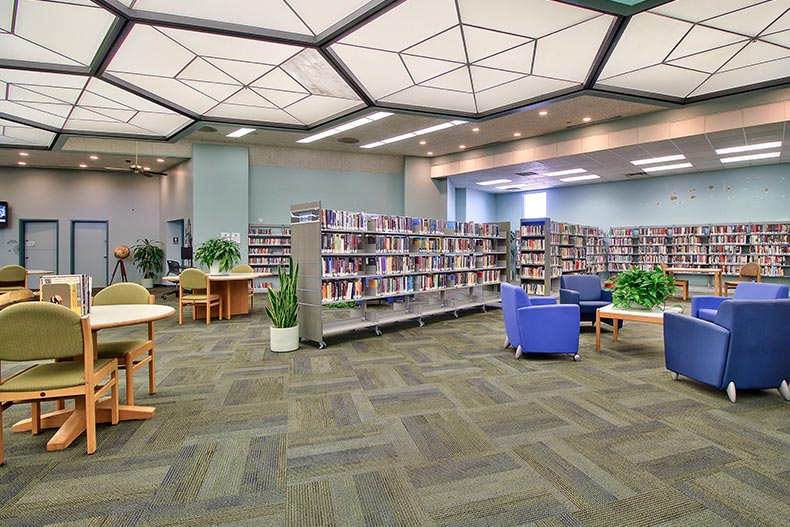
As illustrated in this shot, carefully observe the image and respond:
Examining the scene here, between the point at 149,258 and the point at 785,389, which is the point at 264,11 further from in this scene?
the point at 149,258

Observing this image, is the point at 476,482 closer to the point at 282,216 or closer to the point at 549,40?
the point at 549,40

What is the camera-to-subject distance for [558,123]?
9094 mm

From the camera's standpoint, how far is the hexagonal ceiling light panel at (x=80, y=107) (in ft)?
19.8

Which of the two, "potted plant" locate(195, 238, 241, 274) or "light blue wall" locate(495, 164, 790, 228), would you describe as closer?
"potted plant" locate(195, 238, 241, 274)

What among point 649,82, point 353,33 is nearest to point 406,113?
point 353,33

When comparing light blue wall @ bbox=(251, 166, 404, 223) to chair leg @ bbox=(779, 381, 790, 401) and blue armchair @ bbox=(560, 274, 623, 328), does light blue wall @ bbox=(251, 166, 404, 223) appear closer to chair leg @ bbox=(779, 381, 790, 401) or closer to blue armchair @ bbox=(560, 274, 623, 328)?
blue armchair @ bbox=(560, 274, 623, 328)

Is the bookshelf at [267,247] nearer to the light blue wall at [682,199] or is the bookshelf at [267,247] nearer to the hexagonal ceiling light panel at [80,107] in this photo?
the hexagonal ceiling light panel at [80,107]

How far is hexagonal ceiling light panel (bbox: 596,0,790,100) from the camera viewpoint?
4363 millimetres

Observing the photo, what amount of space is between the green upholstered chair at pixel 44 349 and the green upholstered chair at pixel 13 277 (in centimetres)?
691

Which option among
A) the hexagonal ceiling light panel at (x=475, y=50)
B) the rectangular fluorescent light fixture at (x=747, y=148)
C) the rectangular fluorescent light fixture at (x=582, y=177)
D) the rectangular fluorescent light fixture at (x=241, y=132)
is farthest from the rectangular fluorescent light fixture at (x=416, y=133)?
the rectangular fluorescent light fixture at (x=747, y=148)

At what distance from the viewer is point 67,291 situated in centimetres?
263

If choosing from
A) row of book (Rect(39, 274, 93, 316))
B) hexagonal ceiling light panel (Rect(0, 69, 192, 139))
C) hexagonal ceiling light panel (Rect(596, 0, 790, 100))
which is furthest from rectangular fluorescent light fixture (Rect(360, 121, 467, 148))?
row of book (Rect(39, 274, 93, 316))

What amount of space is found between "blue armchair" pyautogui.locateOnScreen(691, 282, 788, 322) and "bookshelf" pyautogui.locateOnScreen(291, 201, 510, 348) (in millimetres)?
3567

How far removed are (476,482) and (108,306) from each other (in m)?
3.21
